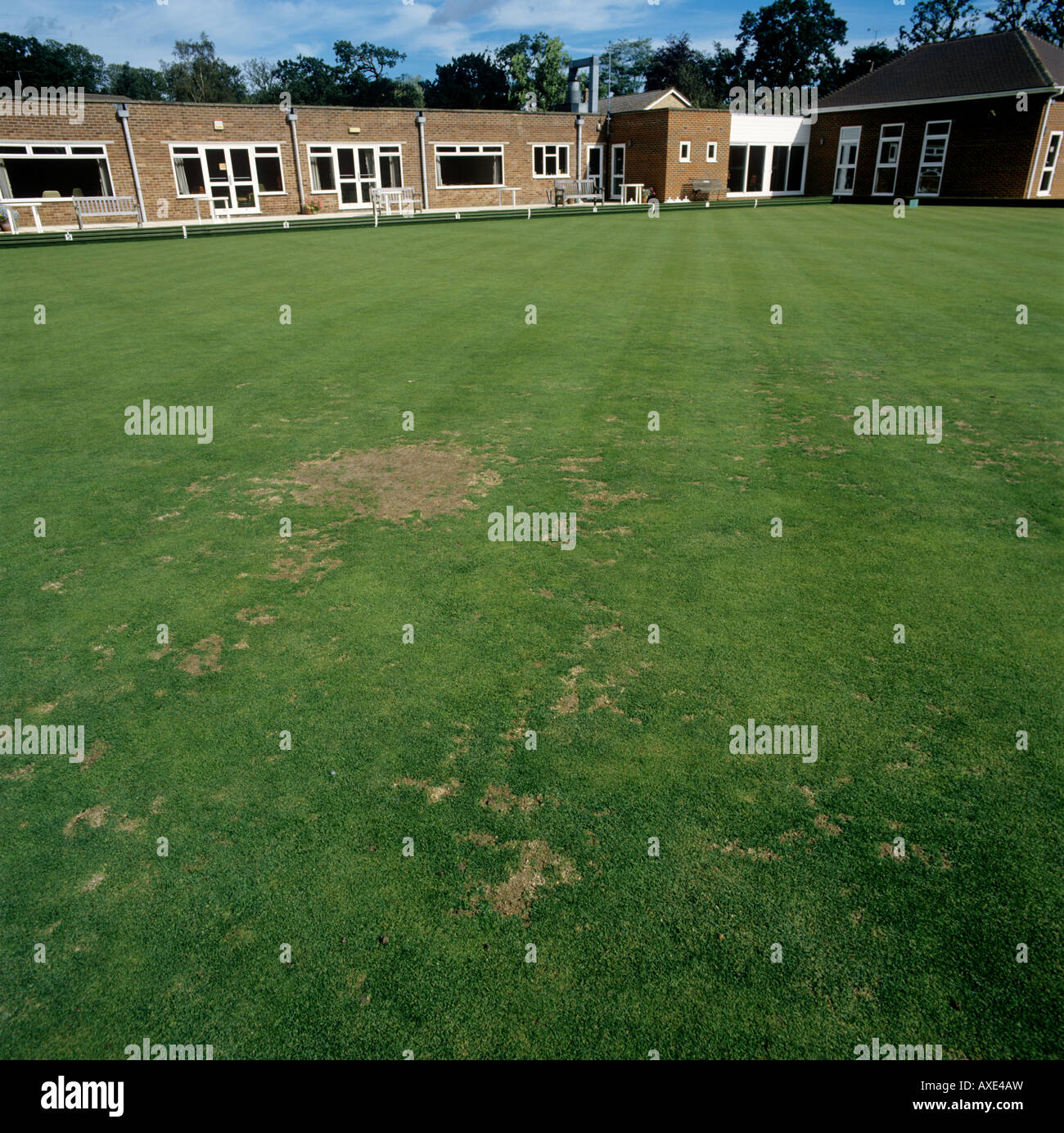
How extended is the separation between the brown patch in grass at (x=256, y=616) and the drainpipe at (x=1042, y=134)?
38301 millimetres

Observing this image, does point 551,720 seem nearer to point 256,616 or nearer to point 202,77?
point 256,616

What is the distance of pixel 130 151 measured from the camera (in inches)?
1094

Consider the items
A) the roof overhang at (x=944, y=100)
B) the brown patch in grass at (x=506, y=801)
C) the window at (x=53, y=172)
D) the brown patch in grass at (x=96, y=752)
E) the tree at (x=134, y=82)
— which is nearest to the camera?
the brown patch in grass at (x=506, y=801)

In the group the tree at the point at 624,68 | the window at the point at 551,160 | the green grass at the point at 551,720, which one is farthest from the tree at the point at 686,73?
the green grass at the point at 551,720

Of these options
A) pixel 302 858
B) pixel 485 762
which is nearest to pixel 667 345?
pixel 485 762

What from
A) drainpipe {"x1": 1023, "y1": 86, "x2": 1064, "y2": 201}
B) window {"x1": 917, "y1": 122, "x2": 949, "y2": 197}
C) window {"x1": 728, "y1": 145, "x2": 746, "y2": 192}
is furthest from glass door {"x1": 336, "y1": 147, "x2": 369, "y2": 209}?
drainpipe {"x1": 1023, "y1": 86, "x2": 1064, "y2": 201}

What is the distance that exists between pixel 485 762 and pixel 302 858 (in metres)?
0.95

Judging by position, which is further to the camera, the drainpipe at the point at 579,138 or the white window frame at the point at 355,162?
the drainpipe at the point at 579,138

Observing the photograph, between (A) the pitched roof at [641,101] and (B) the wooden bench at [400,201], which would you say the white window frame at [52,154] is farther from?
(A) the pitched roof at [641,101]

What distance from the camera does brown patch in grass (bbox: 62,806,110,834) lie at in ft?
11.3

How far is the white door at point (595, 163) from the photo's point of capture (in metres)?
39.5

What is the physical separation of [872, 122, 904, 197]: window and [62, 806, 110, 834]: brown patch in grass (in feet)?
144

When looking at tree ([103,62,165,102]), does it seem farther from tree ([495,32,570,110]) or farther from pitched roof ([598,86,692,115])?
pitched roof ([598,86,692,115])

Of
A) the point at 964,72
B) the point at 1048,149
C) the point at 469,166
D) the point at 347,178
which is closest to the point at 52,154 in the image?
the point at 347,178
